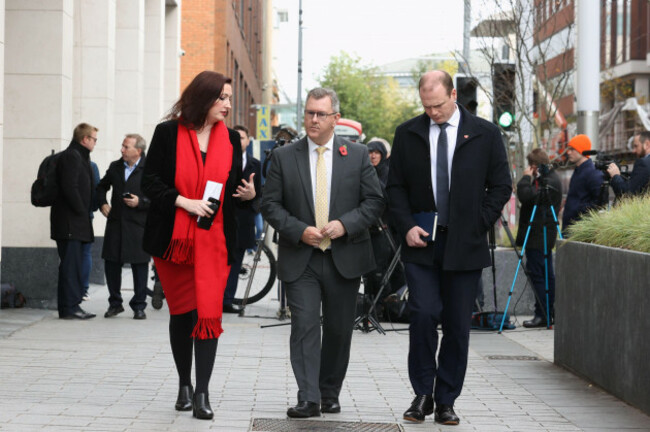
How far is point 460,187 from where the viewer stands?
6914 millimetres

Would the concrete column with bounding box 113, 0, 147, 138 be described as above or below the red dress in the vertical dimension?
above

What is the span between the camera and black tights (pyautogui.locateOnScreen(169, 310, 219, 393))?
678 centimetres

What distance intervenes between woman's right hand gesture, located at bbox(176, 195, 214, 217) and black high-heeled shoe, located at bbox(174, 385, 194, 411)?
1.14 meters

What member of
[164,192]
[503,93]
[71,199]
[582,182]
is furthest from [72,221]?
[503,93]

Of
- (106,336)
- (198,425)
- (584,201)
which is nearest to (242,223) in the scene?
(106,336)

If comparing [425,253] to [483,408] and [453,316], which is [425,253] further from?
[483,408]

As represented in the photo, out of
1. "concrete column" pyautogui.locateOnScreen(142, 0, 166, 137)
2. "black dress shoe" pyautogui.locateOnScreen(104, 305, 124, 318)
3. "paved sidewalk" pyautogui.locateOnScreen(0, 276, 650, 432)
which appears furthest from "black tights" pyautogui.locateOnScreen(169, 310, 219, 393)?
"concrete column" pyautogui.locateOnScreen(142, 0, 166, 137)

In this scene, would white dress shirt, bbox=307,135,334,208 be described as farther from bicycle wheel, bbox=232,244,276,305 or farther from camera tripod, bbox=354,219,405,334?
bicycle wheel, bbox=232,244,276,305

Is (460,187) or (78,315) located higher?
(460,187)

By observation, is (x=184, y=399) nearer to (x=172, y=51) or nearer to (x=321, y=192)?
(x=321, y=192)

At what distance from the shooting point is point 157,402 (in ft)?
23.9

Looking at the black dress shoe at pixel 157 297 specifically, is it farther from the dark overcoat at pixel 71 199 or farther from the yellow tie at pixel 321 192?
the yellow tie at pixel 321 192

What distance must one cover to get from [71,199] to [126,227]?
0.74 meters

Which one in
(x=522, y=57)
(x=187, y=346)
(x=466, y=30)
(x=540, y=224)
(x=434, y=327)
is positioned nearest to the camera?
(x=187, y=346)
